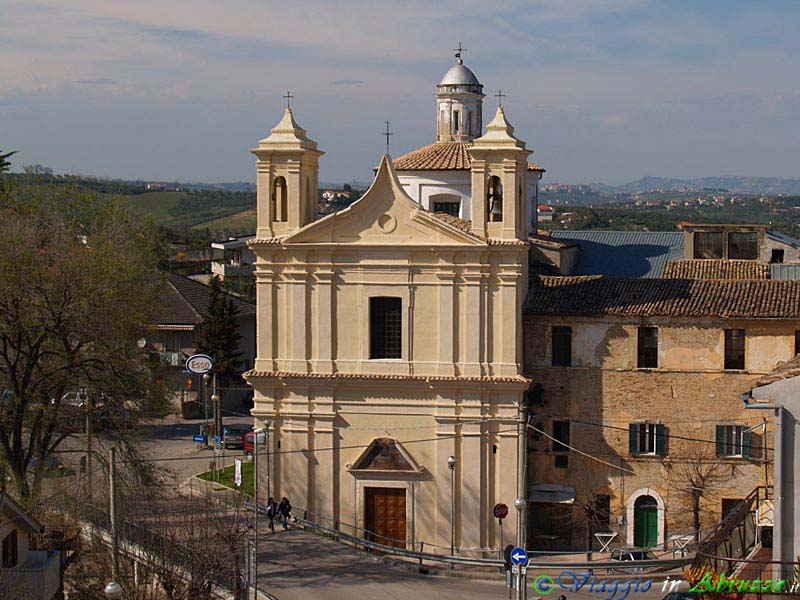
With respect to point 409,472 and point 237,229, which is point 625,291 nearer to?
point 409,472

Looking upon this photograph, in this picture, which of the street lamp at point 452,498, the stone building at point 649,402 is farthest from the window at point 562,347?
the street lamp at point 452,498

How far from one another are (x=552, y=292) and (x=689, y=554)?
8.49m

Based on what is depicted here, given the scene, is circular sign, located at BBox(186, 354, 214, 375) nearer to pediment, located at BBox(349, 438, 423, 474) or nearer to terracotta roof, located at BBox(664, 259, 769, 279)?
pediment, located at BBox(349, 438, 423, 474)

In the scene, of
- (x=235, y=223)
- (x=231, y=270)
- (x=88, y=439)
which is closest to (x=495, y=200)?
(x=88, y=439)

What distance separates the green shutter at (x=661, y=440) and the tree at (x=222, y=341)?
70.4ft

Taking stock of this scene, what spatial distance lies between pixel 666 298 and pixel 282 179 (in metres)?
11.6

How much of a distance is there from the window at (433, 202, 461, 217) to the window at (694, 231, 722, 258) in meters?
12.0

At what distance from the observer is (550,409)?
3631 centimetres

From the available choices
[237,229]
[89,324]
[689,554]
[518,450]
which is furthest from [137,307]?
[237,229]

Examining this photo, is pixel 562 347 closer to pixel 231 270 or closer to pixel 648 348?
pixel 648 348

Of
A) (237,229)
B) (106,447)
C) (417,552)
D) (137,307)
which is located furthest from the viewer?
(237,229)

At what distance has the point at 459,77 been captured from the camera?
165 feet

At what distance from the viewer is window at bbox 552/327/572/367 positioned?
36.2 metres

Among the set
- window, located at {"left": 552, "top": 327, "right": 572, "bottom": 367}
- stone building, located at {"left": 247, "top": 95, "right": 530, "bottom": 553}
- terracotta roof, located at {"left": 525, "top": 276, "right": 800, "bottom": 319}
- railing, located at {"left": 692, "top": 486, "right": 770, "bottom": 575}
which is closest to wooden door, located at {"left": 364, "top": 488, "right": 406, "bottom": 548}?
stone building, located at {"left": 247, "top": 95, "right": 530, "bottom": 553}
